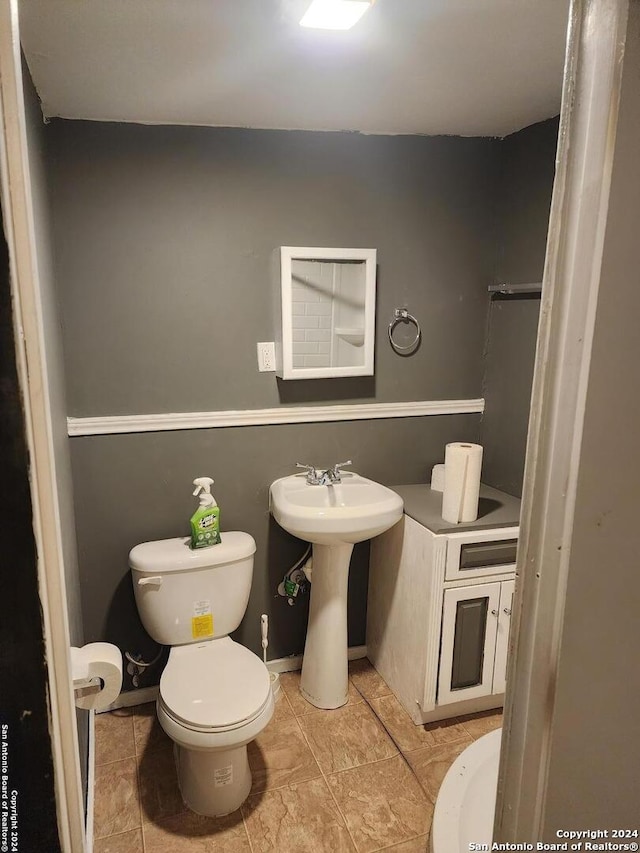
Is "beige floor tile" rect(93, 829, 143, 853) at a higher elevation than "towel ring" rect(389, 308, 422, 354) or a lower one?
lower

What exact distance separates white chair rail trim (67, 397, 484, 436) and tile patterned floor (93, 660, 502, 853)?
1.14 meters

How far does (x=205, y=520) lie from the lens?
6.75ft

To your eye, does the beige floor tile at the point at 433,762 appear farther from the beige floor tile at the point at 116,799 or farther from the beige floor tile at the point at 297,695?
the beige floor tile at the point at 116,799

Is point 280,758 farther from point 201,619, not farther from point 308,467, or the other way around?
point 308,467

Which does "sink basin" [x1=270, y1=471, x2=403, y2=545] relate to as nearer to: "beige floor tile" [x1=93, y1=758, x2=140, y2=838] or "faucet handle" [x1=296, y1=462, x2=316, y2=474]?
"faucet handle" [x1=296, y1=462, x2=316, y2=474]

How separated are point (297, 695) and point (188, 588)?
74 cm

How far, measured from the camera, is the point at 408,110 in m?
1.95

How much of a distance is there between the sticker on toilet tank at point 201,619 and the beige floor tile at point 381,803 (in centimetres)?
65

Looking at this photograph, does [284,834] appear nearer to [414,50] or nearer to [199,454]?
[199,454]

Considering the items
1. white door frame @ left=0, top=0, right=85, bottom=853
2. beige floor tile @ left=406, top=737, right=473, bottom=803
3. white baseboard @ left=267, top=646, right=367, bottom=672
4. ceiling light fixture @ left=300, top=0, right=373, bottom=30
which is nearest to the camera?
white door frame @ left=0, top=0, right=85, bottom=853

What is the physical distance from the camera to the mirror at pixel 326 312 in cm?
214

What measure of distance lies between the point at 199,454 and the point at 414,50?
4.88 ft

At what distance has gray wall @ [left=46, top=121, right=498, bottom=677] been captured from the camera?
1.97 meters

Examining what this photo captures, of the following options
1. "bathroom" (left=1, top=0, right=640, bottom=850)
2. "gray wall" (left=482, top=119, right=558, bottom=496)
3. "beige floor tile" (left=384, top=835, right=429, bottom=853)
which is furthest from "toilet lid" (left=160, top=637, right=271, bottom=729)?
"gray wall" (left=482, top=119, right=558, bottom=496)
